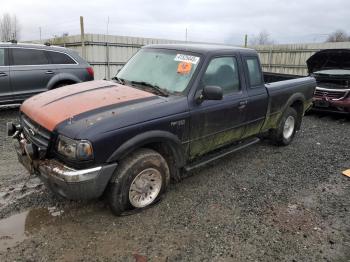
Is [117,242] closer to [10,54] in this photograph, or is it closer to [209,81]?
→ [209,81]

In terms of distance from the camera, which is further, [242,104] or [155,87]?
[242,104]

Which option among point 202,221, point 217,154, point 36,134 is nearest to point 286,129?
point 217,154

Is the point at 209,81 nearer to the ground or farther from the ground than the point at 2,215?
farther from the ground

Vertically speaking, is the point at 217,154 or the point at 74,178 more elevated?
the point at 74,178

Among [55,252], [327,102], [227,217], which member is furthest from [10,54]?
[327,102]

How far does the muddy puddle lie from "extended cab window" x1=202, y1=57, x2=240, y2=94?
8.11 feet

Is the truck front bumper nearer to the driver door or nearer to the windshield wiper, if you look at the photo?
the windshield wiper

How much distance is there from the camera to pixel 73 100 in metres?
3.56

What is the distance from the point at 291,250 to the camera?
3105 mm

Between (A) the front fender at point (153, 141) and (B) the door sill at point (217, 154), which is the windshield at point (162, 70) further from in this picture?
(B) the door sill at point (217, 154)

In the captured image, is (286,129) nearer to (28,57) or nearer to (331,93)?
(331,93)

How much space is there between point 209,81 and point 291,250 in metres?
2.25

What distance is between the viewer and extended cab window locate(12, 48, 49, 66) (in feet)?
25.1

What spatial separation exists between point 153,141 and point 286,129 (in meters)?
3.89
